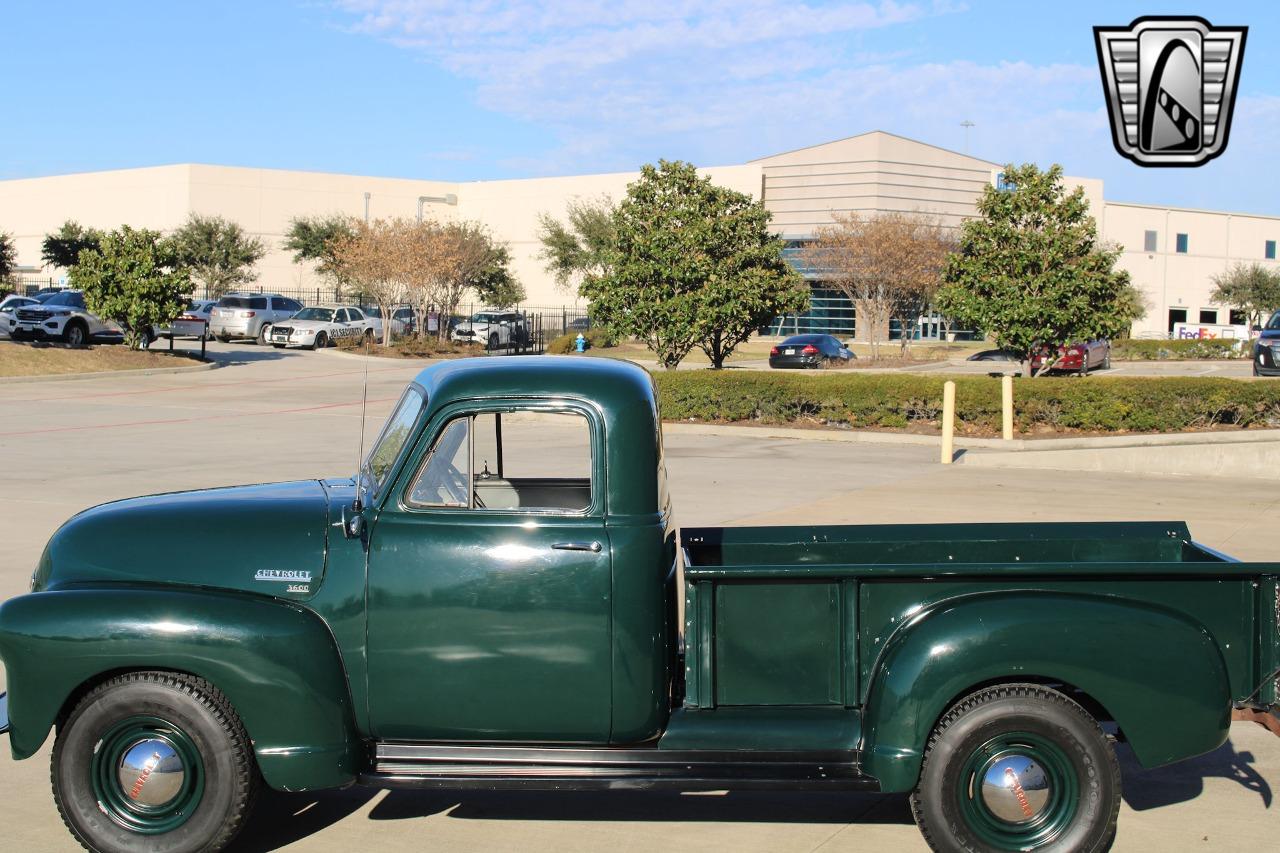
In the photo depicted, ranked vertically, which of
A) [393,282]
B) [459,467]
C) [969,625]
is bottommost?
[969,625]

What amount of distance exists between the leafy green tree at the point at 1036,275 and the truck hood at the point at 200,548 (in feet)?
64.2

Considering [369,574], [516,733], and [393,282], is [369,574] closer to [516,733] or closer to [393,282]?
[516,733]

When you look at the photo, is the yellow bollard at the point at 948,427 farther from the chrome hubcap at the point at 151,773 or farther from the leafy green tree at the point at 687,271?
the chrome hubcap at the point at 151,773

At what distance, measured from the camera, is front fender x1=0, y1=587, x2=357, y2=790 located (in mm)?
4238

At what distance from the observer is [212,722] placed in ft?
14.0

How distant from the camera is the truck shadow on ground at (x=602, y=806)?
16.1 feet

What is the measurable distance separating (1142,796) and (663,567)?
2452 mm

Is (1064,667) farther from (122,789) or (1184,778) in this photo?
(122,789)

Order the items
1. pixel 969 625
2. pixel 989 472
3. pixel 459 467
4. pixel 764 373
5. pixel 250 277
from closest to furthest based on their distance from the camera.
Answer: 1. pixel 969 625
2. pixel 459 467
3. pixel 989 472
4. pixel 764 373
5. pixel 250 277

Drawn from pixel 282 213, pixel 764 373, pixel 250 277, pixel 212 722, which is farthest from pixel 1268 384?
pixel 282 213

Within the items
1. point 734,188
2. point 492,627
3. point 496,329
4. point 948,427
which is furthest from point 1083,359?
point 492,627

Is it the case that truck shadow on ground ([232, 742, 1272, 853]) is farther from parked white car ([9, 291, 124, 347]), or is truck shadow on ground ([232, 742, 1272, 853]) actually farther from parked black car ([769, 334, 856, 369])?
parked black car ([769, 334, 856, 369])

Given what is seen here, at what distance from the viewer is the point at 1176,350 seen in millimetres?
50906

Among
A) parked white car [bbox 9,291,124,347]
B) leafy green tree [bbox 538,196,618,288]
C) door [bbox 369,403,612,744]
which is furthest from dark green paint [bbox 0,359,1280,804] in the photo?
leafy green tree [bbox 538,196,618,288]
